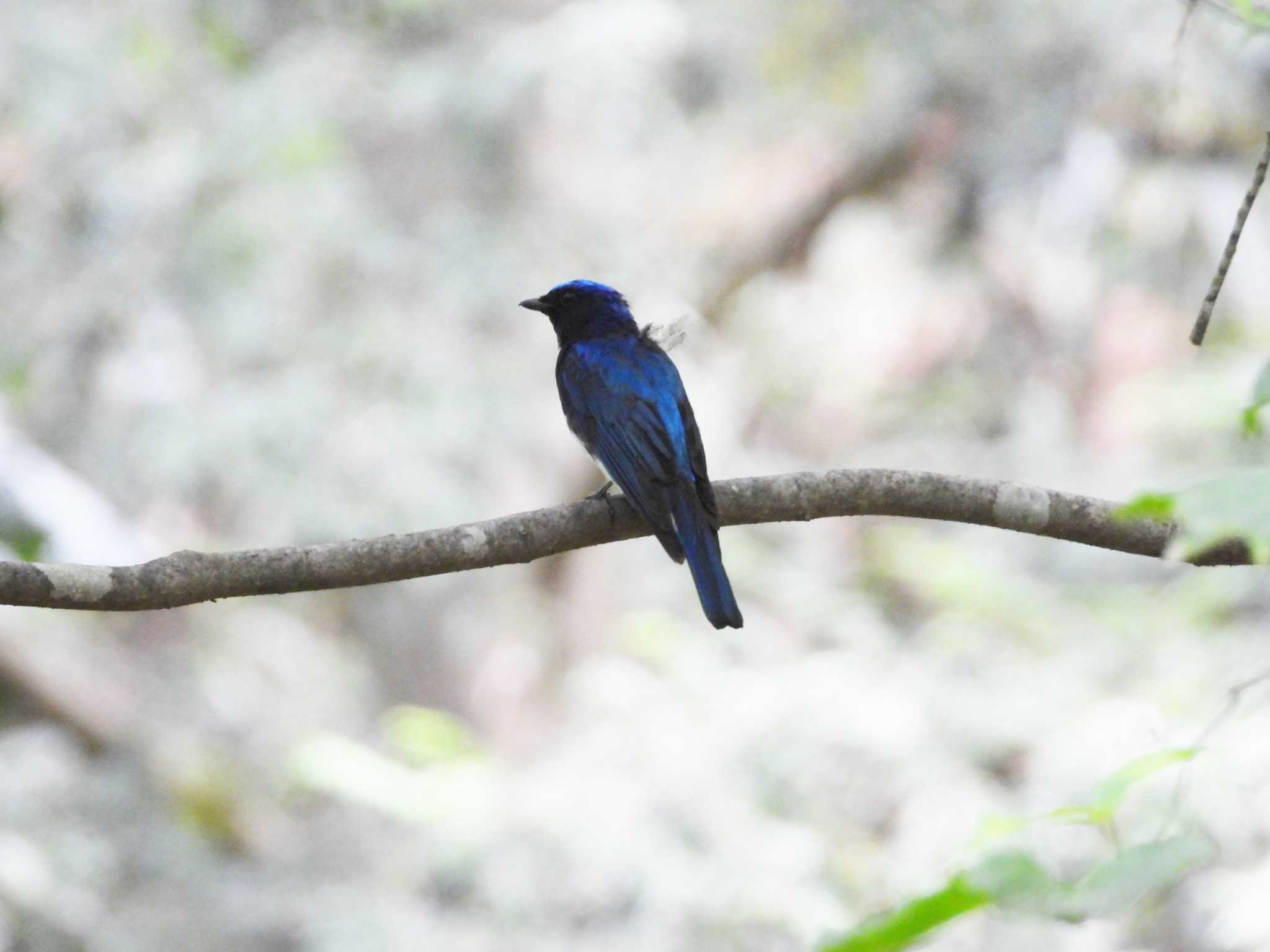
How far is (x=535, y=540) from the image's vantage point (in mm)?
2943

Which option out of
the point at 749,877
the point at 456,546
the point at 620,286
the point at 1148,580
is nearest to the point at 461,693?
the point at 620,286

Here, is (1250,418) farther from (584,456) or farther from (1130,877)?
(584,456)

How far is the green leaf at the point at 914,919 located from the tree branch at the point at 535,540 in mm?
1665

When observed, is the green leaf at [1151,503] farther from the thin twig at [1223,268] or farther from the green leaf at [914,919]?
the thin twig at [1223,268]

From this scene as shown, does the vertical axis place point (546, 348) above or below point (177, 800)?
above

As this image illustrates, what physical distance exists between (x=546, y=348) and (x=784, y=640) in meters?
2.31

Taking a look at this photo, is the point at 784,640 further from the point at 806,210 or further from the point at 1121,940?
the point at 806,210

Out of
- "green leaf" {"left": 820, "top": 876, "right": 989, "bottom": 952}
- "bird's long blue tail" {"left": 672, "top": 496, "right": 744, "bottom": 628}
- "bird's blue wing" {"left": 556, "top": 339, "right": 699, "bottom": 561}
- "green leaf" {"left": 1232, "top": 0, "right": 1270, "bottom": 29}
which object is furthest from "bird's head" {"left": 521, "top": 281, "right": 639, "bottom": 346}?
"green leaf" {"left": 820, "top": 876, "right": 989, "bottom": 952}

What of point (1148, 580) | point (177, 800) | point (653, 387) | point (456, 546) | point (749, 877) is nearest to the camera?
point (456, 546)

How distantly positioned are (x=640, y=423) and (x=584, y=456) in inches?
218

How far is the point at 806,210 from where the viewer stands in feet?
35.0

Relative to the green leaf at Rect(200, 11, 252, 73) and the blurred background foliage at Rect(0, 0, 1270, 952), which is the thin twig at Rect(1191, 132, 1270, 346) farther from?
the green leaf at Rect(200, 11, 252, 73)

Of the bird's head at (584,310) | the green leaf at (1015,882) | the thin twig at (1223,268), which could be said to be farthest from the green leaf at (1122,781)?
the bird's head at (584,310)

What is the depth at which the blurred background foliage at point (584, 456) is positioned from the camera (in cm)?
642
